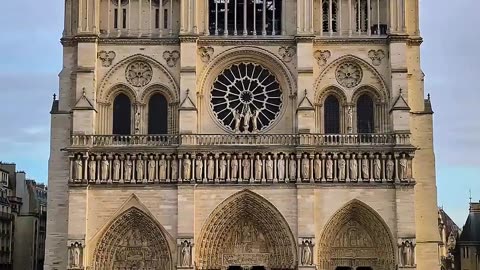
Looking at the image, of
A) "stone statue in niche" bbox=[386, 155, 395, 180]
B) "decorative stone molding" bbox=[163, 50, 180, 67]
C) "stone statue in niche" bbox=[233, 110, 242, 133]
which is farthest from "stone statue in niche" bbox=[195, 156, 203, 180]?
"stone statue in niche" bbox=[386, 155, 395, 180]

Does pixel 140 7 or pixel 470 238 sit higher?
pixel 140 7

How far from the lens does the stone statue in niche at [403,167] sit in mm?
34500

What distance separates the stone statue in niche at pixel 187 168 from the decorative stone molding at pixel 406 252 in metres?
8.63

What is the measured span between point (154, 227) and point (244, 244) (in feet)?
12.2

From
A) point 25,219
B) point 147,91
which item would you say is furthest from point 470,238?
point 25,219

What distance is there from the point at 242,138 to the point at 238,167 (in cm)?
122

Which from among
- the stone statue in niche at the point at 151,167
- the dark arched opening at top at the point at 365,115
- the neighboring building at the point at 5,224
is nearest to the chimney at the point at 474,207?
the dark arched opening at top at the point at 365,115

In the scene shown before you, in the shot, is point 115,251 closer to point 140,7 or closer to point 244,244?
point 244,244

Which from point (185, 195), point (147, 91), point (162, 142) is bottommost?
point (185, 195)

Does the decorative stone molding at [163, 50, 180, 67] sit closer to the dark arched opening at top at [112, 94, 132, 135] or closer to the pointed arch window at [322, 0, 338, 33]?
the dark arched opening at top at [112, 94, 132, 135]

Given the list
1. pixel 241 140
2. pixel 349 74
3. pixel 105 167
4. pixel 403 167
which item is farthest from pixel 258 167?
pixel 105 167

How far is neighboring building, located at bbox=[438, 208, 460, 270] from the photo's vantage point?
2260 inches

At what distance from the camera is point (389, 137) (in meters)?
35.1

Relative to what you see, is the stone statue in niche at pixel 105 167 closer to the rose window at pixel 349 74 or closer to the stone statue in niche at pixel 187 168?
the stone statue in niche at pixel 187 168
